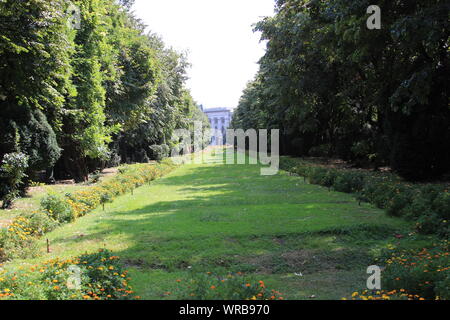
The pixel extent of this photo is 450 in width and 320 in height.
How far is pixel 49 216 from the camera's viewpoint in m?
9.58

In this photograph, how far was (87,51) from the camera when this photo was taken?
18.4 m

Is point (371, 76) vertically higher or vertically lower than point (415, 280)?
higher

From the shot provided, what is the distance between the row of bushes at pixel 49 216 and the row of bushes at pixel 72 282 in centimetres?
231

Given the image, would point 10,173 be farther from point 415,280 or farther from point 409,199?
point 409,199

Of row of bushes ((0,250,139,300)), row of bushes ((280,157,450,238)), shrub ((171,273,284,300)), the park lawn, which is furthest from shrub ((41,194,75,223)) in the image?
row of bushes ((280,157,450,238))

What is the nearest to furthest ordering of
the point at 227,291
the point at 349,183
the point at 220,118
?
the point at 227,291 < the point at 349,183 < the point at 220,118

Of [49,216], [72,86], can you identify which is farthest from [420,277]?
[72,86]

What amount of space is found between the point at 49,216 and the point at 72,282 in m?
5.77

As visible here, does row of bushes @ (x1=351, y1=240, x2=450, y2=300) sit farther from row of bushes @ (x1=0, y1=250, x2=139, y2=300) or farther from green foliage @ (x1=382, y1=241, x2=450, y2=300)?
row of bushes @ (x1=0, y1=250, x2=139, y2=300)

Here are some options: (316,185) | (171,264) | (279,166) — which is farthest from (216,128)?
(171,264)

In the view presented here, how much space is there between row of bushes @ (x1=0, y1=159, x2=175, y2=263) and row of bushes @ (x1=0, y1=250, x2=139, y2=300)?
2.31 meters

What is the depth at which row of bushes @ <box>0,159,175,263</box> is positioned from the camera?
23.7 feet

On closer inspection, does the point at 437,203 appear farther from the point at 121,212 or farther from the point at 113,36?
the point at 113,36

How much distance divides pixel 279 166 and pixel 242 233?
64.5 ft
